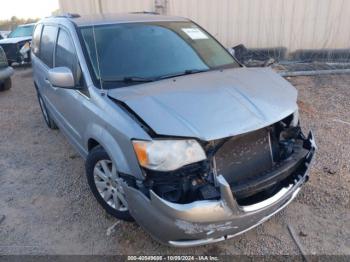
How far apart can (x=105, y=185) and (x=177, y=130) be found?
1013 mm

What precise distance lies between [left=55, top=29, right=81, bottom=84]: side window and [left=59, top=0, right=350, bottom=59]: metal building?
499cm

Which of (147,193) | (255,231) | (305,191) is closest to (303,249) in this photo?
(255,231)

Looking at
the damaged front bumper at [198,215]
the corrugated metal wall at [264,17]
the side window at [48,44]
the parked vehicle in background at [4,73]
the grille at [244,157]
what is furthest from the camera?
the corrugated metal wall at [264,17]

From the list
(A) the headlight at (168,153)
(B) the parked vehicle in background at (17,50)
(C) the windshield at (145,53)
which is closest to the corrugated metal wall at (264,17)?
(B) the parked vehicle in background at (17,50)

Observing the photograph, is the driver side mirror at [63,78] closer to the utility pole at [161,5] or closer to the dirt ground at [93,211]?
the dirt ground at [93,211]

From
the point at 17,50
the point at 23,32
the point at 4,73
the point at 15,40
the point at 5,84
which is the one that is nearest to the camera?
the point at 4,73

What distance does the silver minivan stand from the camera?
79.7 inches

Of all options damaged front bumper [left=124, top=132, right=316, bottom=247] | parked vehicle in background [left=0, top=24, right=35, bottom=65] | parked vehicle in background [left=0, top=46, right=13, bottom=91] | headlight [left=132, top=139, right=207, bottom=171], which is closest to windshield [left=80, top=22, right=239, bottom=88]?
headlight [left=132, top=139, right=207, bottom=171]

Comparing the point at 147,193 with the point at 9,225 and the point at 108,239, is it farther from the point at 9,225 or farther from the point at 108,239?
the point at 9,225

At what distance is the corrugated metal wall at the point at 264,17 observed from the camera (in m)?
7.72

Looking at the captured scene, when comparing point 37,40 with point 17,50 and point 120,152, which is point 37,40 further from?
point 17,50

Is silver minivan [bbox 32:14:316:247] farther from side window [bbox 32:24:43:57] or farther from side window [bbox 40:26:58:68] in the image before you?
side window [bbox 32:24:43:57]

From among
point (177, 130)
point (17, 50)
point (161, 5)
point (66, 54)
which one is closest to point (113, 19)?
point (66, 54)

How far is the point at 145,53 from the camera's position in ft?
9.76
